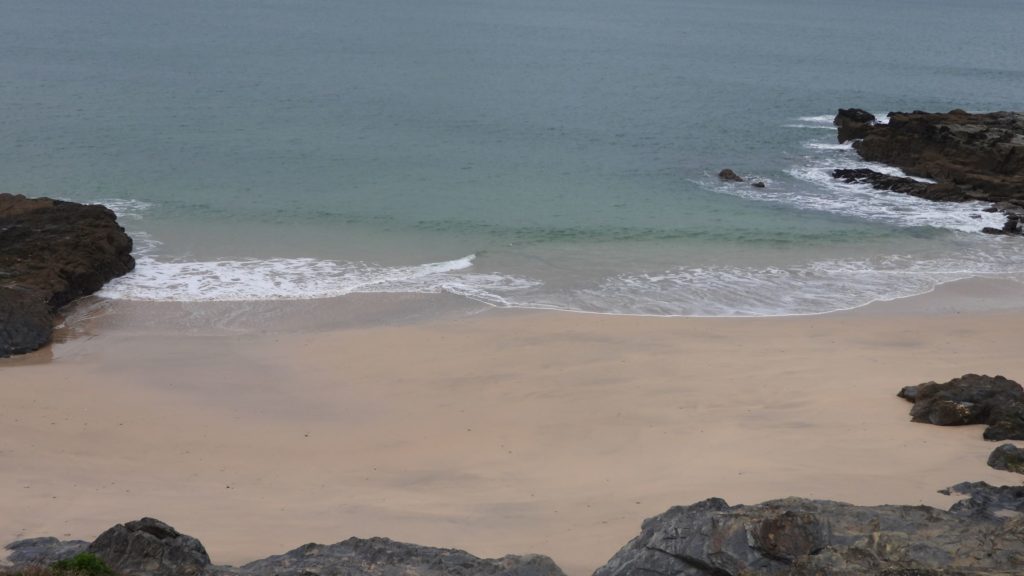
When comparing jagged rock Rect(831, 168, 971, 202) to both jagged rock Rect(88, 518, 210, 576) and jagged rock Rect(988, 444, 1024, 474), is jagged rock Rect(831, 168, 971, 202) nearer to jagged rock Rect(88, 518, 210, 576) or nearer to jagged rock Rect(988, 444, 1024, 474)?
jagged rock Rect(988, 444, 1024, 474)

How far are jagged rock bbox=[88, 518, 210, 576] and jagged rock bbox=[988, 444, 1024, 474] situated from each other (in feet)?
28.8

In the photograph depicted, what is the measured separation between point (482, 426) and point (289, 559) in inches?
219

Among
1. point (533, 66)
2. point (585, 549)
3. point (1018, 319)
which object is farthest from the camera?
point (533, 66)

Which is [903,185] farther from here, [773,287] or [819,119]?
[819,119]

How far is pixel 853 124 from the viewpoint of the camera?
1513 inches

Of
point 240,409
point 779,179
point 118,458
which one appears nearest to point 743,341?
point 240,409

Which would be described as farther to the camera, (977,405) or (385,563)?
(977,405)

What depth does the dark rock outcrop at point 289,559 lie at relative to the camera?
8.59 meters

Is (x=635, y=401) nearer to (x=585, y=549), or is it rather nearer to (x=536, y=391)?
(x=536, y=391)

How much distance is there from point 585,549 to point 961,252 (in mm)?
18494

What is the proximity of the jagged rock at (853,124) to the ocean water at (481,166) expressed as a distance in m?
1.11

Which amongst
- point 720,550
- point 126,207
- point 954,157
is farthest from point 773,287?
point 126,207

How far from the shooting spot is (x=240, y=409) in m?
14.9

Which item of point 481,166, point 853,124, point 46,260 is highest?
point 853,124
